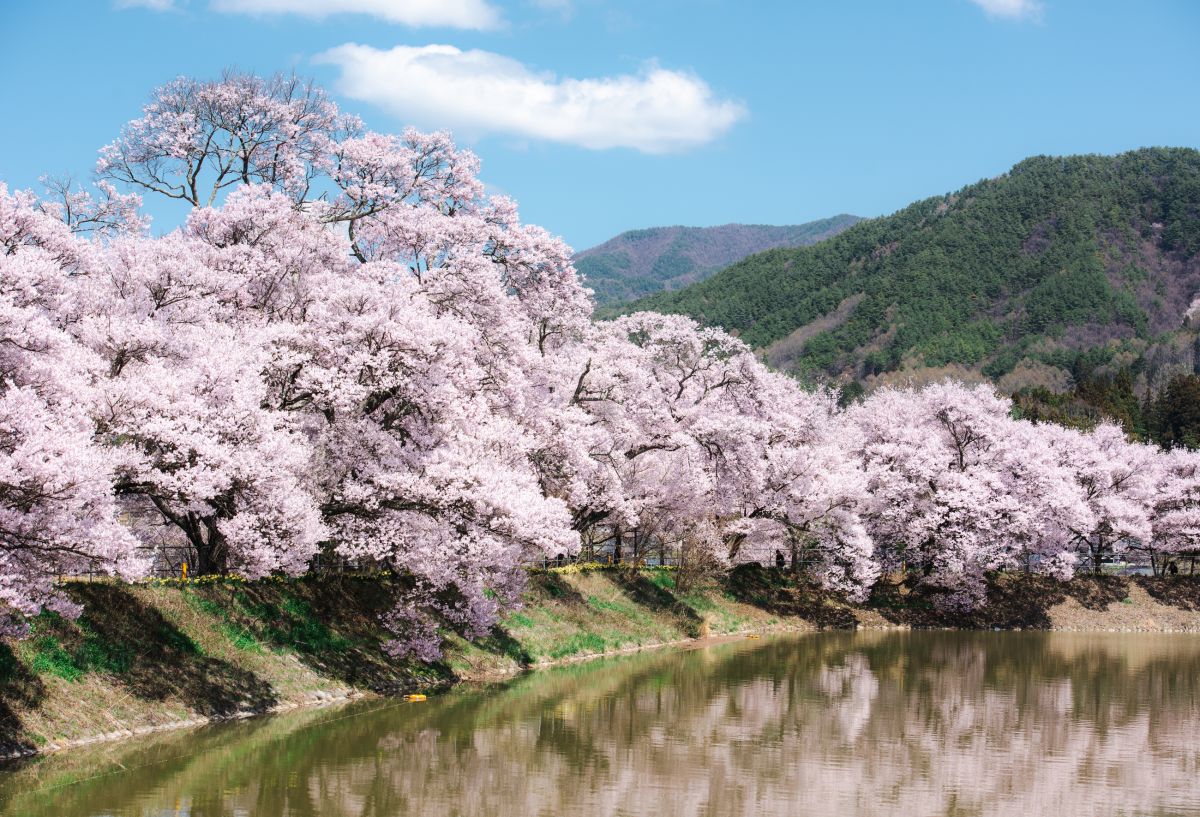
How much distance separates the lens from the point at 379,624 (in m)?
34.8

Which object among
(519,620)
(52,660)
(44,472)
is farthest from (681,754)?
(519,620)

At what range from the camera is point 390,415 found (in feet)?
110

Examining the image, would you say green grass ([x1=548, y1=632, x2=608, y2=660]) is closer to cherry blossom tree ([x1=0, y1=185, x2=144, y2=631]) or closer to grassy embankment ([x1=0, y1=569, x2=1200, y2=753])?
grassy embankment ([x1=0, y1=569, x2=1200, y2=753])

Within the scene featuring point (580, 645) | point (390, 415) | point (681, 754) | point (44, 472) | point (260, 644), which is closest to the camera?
point (44, 472)

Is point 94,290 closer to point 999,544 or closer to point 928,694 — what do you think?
point 928,694

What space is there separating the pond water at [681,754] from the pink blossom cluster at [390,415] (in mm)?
3899

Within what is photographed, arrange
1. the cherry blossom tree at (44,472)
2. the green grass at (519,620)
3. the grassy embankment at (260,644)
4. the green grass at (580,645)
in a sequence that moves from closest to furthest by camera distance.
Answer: the cherry blossom tree at (44,472)
the grassy embankment at (260,644)
the green grass at (519,620)
the green grass at (580,645)

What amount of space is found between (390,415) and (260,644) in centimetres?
720

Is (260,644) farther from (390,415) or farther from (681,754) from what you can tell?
(681,754)

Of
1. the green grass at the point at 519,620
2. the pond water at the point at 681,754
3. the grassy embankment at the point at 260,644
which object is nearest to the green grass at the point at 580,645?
the grassy embankment at the point at 260,644

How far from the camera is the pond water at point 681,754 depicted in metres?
20.5

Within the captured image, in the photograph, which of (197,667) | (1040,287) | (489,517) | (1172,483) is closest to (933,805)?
(489,517)

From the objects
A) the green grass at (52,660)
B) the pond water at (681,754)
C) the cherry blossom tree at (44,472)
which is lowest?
the pond water at (681,754)

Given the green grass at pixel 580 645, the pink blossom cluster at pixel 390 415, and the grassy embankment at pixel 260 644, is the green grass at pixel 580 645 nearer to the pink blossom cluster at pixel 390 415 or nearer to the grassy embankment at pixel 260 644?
the grassy embankment at pixel 260 644
